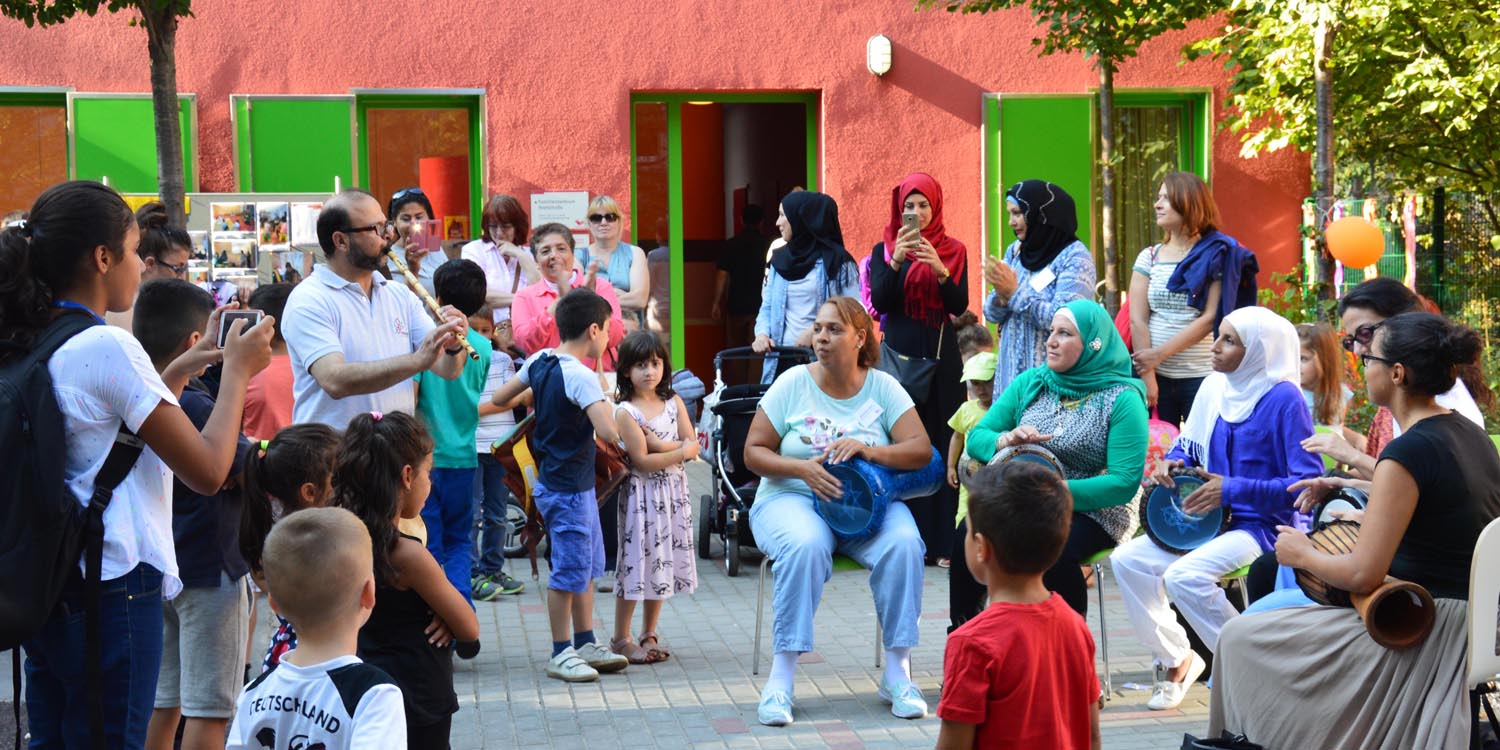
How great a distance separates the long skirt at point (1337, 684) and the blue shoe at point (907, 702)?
132cm

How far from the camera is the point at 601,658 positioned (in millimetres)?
6648

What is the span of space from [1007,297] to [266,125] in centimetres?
733

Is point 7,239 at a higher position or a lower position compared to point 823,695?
higher

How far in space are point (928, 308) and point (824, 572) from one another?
2.78m

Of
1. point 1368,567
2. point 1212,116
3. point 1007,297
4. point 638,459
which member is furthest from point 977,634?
point 1212,116

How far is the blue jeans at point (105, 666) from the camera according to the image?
360 cm

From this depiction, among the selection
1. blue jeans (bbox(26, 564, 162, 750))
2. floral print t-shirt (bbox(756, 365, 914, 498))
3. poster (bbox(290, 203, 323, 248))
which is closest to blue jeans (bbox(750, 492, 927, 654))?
floral print t-shirt (bbox(756, 365, 914, 498))

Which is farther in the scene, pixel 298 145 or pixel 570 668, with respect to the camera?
pixel 298 145

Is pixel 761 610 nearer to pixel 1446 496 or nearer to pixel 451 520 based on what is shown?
pixel 451 520

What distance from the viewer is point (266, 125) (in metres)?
13.0

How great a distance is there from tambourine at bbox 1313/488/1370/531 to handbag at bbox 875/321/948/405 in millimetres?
3339

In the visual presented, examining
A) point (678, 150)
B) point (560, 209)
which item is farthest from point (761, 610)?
point (678, 150)

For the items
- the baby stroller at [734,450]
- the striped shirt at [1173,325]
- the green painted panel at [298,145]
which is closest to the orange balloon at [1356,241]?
the striped shirt at [1173,325]

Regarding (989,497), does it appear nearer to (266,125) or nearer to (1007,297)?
(1007,297)
